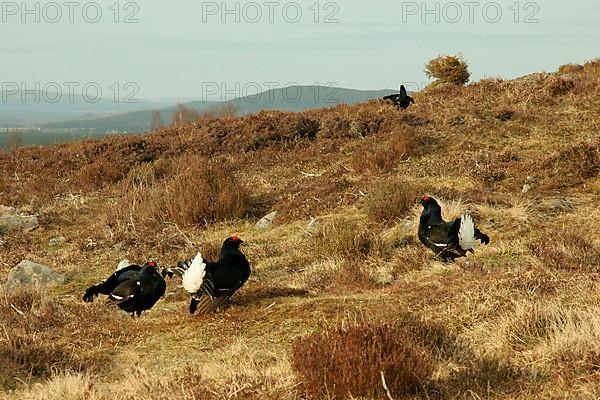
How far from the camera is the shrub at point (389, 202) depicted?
10391 millimetres

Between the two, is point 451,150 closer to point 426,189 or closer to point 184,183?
point 426,189

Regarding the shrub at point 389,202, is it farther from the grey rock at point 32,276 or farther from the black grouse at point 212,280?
the grey rock at point 32,276

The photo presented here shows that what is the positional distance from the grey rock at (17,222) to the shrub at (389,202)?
23.7 feet

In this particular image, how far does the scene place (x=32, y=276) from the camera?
9188mm

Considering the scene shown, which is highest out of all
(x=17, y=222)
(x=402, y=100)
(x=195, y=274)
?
(x=402, y=100)

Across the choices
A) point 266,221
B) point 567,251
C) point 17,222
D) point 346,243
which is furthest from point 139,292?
point 17,222

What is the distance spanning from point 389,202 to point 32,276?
5685 millimetres

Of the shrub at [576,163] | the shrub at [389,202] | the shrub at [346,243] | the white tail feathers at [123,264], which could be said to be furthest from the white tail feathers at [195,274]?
the shrub at [576,163]

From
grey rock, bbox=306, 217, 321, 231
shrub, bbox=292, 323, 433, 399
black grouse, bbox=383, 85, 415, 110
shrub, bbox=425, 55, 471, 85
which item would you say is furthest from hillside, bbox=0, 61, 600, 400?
shrub, bbox=425, 55, 471, 85

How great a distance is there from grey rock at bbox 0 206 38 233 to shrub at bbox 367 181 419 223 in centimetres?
723

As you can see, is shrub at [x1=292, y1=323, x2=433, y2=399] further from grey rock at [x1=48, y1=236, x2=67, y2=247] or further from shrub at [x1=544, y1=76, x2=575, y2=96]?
shrub at [x1=544, y1=76, x2=575, y2=96]

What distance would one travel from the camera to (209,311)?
6473 mm

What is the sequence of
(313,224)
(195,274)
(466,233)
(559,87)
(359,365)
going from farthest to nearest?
(559,87)
(313,224)
(466,233)
(195,274)
(359,365)

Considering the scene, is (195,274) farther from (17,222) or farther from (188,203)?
(17,222)
